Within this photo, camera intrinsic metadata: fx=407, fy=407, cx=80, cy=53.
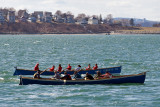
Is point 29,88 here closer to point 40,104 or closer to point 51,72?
point 40,104

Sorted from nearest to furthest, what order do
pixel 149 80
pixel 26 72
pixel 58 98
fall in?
pixel 58 98 → pixel 149 80 → pixel 26 72

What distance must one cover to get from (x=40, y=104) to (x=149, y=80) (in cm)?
1519

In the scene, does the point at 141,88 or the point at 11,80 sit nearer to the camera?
the point at 141,88

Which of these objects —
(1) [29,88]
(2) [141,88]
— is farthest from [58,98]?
(2) [141,88]

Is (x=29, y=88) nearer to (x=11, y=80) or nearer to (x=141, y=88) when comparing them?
(x=11, y=80)

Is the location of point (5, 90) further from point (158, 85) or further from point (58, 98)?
point (158, 85)

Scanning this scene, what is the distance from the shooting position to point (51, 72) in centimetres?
4619

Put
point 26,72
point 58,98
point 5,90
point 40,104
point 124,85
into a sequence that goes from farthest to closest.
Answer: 1. point 26,72
2. point 124,85
3. point 5,90
4. point 58,98
5. point 40,104

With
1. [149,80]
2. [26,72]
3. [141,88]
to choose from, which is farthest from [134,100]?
[26,72]

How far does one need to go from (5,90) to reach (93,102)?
909 cm

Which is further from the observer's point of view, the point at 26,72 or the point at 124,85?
the point at 26,72

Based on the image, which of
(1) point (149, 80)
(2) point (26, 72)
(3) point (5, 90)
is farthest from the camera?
(2) point (26, 72)

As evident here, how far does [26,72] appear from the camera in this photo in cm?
4612

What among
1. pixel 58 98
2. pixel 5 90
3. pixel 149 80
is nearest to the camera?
pixel 58 98
